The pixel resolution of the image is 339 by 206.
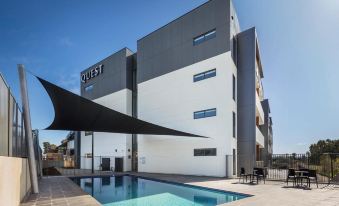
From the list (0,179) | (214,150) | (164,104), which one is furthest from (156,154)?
(0,179)

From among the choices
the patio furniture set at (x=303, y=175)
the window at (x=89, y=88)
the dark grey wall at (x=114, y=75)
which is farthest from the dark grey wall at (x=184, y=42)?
the window at (x=89, y=88)

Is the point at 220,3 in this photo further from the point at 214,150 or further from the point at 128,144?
the point at 128,144

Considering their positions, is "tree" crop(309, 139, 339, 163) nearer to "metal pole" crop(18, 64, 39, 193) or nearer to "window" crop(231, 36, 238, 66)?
"window" crop(231, 36, 238, 66)

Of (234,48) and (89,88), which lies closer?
(234,48)

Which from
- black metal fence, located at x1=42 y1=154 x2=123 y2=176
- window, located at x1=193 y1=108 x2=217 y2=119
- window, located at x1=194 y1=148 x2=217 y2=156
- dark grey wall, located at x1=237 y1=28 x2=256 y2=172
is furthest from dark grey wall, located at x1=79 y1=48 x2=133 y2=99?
dark grey wall, located at x1=237 y1=28 x2=256 y2=172

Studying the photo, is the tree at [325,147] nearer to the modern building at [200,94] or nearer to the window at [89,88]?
the modern building at [200,94]

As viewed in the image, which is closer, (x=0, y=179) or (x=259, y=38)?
(x=0, y=179)

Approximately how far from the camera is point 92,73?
2609 centimetres

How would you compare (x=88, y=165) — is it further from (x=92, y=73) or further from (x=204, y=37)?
(x=204, y=37)

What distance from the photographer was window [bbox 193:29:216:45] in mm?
15312

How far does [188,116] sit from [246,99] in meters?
3.58

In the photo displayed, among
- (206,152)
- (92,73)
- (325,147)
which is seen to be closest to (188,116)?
(206,152)

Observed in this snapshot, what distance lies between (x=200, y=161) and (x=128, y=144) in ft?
24.7

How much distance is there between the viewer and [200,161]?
14883 mm
